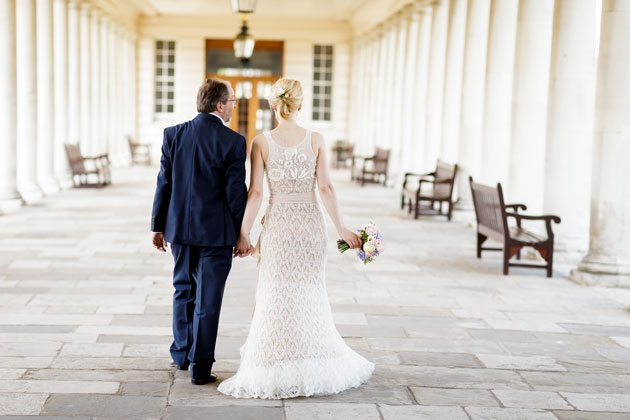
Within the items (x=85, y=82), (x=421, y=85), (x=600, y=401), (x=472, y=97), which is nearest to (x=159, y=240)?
(x=600, y=401)

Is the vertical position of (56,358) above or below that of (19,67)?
below

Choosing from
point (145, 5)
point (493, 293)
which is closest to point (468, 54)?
point (493, 293)

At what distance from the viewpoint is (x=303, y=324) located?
4734mm

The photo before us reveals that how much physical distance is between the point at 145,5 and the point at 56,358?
22.7 m

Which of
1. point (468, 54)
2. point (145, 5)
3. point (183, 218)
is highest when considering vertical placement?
point (145, 5)

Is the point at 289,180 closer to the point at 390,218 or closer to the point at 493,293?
the point at 493,293

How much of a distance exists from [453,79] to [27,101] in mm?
7249

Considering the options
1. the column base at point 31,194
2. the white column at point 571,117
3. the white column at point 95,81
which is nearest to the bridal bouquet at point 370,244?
the white column at point 571,117

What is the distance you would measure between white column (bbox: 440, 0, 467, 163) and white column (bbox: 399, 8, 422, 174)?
9.39ft

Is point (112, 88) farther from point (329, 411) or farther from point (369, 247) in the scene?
point (329, 411)

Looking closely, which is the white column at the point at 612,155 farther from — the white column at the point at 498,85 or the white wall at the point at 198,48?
the white wall at the point at 198,48

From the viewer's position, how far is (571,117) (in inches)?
374

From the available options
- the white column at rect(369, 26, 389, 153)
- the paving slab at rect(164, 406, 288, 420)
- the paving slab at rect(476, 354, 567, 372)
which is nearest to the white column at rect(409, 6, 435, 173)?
the white column at rect(369, 26, 389, 153)

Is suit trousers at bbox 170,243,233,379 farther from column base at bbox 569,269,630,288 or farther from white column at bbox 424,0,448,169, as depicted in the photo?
white column at bbox 424,0,448,169
